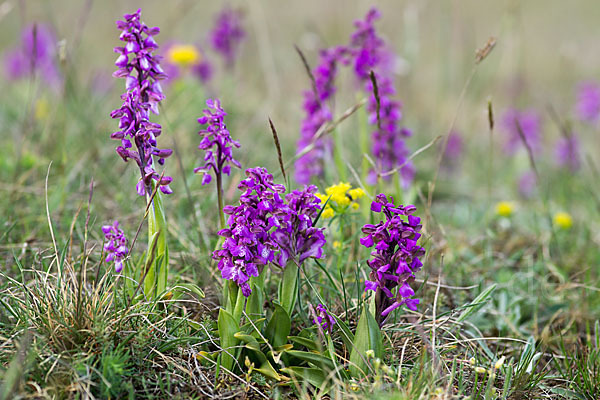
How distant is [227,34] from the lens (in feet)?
17.5

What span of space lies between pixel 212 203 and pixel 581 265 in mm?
2245

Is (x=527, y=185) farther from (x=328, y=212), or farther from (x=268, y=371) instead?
(x=268, y=371)

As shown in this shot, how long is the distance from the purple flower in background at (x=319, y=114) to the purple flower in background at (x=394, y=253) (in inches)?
54.7

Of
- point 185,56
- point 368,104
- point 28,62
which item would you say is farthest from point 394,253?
point 28,62

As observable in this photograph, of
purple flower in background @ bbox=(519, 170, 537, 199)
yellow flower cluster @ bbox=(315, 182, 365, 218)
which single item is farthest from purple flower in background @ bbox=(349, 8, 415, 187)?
purple flower in background @ bbox=(519, 170, 537, 199)

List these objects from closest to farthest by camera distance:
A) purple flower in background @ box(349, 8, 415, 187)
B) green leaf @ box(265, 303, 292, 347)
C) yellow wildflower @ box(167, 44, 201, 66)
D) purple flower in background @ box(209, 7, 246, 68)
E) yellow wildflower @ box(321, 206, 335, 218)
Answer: green leaf @ box(265, 303, 292, 347), yellow wildflower @ box(321, 206, 335, 218), purple flower in background @ box(349, 8, 415, 187), purple flower in background @ box(209, 7, 246, 68), yellow wildflower @ box(167, 44, 201, 66)

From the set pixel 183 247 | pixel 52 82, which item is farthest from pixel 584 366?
pixel 52 82

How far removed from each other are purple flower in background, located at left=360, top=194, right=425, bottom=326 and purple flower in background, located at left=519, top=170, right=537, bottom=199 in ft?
11.5

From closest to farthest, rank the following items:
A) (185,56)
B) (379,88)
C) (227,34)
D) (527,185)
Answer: (379,88), (527,185), (227,34), (185,56)

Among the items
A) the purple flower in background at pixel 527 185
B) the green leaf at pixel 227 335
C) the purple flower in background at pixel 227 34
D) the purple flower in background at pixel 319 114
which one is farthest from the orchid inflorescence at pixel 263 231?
the purple flower in background at pixel 227 34

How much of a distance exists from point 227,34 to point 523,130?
330cm

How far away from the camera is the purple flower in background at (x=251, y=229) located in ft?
5.76

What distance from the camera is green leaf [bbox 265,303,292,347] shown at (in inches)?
73.4

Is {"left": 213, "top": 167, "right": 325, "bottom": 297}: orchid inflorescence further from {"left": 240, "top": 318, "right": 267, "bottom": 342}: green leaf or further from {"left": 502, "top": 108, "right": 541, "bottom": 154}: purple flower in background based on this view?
{"left": 502, "top": 108, "right": 541, "bottom": 154}: purple flower in background
